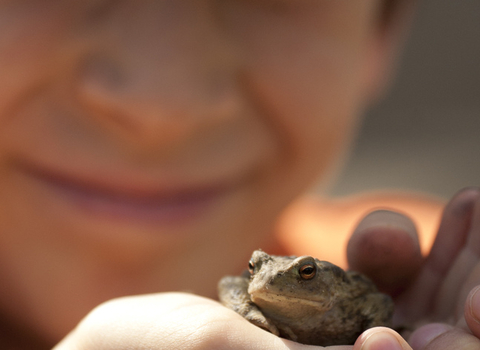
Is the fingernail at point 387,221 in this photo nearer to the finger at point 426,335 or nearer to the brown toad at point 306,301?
the brown toad at point 306,301

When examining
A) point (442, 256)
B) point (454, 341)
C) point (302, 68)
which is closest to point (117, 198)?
point (302, 68)

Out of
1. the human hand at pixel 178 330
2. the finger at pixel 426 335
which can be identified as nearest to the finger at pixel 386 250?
the finger at pixel 426 335

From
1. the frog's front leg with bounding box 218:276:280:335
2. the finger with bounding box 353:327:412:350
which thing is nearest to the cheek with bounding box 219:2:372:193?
the frog's front leg with bounding box 218:276:280:335

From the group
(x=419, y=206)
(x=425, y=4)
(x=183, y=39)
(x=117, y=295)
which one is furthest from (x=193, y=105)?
(x=425, y=4)

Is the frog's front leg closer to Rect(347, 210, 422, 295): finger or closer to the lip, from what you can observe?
Rect(347, 210, 422, 295): finger

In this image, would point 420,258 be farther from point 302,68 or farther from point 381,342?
point 302,68
